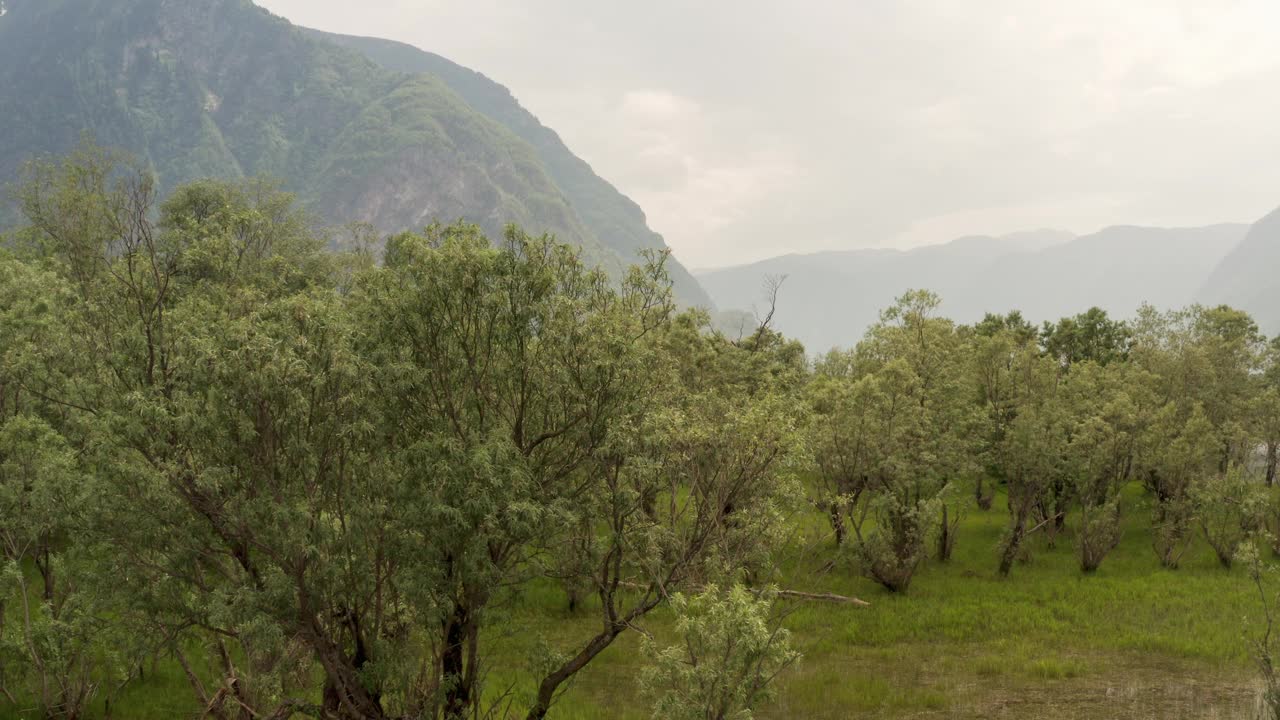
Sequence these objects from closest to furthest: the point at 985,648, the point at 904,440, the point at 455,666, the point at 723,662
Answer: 1. the point at 723,662
2. the point at 455,666
3. the point at 985,648
4. the point at 904,440

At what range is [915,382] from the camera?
30.2 meters

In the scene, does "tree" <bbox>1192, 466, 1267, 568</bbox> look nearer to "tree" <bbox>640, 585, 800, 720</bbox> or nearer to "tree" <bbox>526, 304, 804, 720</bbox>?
"tree" <bbox>526, 304, 804, 720</bbox>

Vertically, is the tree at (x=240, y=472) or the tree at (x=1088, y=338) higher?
the tree at (x=1088, y=338)

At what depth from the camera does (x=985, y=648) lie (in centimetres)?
2494

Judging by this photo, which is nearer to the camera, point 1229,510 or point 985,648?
point 985,648

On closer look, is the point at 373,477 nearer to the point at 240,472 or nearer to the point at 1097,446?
the point at 240,472

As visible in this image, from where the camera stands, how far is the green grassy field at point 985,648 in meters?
20.6

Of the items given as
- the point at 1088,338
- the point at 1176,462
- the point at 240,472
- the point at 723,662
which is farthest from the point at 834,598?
the point at 1088,338

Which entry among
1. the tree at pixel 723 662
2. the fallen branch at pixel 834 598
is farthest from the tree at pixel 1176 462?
the tree at pixel 723 662

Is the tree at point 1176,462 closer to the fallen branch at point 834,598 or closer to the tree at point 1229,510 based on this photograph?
the tree at point 1229,510

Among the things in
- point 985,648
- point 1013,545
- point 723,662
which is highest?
point 723,662

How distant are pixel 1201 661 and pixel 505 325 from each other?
25.0 meters

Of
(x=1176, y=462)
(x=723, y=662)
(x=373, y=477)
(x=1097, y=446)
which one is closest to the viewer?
(x=723, y=662)

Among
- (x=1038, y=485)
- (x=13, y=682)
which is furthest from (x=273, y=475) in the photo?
(x=1038, y=485)
